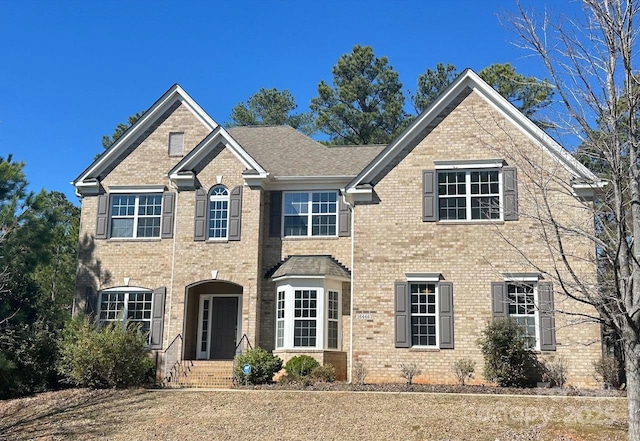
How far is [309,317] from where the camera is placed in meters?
21.6

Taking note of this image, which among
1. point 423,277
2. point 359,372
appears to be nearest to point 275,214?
point 423,277

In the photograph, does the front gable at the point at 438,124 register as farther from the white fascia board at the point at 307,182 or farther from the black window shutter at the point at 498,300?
the black window shutter at the point at 498,300

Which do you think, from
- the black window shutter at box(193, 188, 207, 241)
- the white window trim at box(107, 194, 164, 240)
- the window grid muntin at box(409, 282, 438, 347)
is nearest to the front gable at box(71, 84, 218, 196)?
the white window trim at box(107, 194, 164, 240)

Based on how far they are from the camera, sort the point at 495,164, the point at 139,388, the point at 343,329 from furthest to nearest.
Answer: the point at 343,329 < the point at 495,164 < the point at 139,388

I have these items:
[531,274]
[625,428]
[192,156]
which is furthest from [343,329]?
→ [625,428]

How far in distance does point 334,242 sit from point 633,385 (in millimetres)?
13128

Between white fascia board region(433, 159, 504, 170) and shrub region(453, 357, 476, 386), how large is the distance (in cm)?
566

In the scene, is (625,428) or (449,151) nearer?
(625,428)

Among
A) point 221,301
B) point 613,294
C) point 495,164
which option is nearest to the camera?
point 613,294

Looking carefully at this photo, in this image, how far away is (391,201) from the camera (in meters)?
21.2

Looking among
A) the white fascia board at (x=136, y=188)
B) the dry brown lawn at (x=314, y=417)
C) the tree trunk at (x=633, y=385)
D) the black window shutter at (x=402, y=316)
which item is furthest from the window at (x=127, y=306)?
the tree trunk at (x=633, y=385)

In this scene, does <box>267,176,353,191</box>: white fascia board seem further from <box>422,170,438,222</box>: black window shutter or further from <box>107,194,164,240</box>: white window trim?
<box>107,194,164,240</box>: white window trim

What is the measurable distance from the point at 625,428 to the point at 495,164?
8936mm

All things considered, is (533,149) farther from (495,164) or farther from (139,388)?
(139,388)
